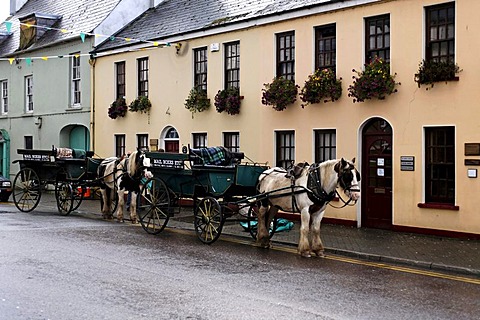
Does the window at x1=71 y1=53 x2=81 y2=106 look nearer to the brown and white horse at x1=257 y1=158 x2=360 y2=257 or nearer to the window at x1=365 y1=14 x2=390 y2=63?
the window at x1=365 y1=14 x2=390 y2=63

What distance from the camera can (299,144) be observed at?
684 inches

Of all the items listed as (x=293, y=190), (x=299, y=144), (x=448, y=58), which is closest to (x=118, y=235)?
(x=293, y=190)

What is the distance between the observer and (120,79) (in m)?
24.5

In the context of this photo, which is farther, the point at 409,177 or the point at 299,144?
the point at 299,144

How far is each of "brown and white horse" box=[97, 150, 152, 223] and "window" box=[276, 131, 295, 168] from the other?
4.24 meters

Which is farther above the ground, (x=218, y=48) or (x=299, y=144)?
(x=218, y=48)

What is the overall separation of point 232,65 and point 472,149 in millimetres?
8452

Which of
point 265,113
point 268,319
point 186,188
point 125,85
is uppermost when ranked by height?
point 125,85

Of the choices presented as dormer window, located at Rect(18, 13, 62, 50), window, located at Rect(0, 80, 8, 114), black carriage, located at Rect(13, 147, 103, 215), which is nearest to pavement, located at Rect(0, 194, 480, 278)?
black carriage, located at Rect(13, 147, 103, 215)

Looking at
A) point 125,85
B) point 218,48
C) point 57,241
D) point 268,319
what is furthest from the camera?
point 125,85

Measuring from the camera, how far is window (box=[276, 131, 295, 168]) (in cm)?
1784

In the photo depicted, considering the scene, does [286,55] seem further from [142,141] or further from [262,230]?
[142,141]

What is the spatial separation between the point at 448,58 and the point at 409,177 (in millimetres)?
2861

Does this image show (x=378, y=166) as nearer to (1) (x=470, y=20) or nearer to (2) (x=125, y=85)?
(1) (x=470, y=20)
